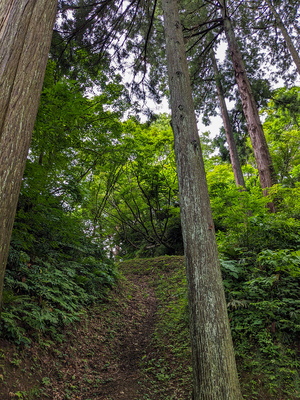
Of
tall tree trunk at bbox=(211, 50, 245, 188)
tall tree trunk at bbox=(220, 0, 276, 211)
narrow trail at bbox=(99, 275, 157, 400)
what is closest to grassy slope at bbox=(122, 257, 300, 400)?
narrow trail at bbox=(99, 275, 157, 400)

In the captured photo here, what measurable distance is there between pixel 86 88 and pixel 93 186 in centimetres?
357

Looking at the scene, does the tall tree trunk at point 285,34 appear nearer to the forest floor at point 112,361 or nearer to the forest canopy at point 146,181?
the forest canopy at point 146,181

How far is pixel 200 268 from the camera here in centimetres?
283

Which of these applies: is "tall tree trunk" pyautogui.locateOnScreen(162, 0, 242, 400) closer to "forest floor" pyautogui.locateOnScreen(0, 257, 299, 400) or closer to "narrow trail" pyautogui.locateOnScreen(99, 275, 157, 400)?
"forest floor" pyautogui.locateOnScreen(0, 257, 299, 400)

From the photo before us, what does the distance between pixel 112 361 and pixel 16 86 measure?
4318 mm

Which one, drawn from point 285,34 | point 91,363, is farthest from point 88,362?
point 285,34

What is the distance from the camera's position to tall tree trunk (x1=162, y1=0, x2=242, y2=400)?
2406 mm

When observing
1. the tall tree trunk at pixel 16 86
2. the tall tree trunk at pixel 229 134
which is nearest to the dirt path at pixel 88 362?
the tall tree trunk at pixel 16 86

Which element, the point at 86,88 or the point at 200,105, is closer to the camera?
the point at 86,88

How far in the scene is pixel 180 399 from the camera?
2934 mm

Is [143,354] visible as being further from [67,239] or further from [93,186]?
[93,186]

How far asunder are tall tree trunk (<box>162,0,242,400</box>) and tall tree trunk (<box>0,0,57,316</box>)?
197 centimetres

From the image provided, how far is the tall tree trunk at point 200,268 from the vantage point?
2406 mm

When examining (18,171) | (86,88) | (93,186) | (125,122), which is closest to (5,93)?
(18,171)
